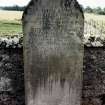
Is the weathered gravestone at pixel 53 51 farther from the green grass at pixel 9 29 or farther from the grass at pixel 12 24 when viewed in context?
the green grass at pixel 9 29

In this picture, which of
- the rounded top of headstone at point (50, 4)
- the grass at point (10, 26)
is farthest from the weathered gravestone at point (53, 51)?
the grass at point (10, 26)

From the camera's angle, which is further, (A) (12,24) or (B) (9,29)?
(A) (12,24)

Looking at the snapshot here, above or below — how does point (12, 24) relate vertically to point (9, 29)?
above

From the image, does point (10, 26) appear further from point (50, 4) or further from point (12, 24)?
point (50, 4)

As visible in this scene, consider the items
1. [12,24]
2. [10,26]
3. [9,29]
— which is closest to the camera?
[9,29]

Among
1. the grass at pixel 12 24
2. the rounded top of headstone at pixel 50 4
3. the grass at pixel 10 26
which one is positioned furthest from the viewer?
the grass at pixel 12 24

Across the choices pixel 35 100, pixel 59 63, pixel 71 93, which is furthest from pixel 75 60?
pixel 35 100

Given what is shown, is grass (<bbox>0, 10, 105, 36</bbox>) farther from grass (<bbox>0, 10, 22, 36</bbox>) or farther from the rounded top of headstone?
the rounded top of headstone

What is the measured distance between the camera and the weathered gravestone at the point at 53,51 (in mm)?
5746

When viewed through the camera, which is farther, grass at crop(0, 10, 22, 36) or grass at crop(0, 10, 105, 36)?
grass at crop(0, 10, 105, 36)

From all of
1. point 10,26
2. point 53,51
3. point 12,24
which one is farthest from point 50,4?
point 12,24

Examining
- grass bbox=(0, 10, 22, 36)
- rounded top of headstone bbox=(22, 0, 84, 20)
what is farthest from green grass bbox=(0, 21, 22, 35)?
rounded top of headstone bbox=(22, 0, 84, 20)

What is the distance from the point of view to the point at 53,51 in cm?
598

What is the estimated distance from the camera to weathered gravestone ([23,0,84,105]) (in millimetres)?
5746
